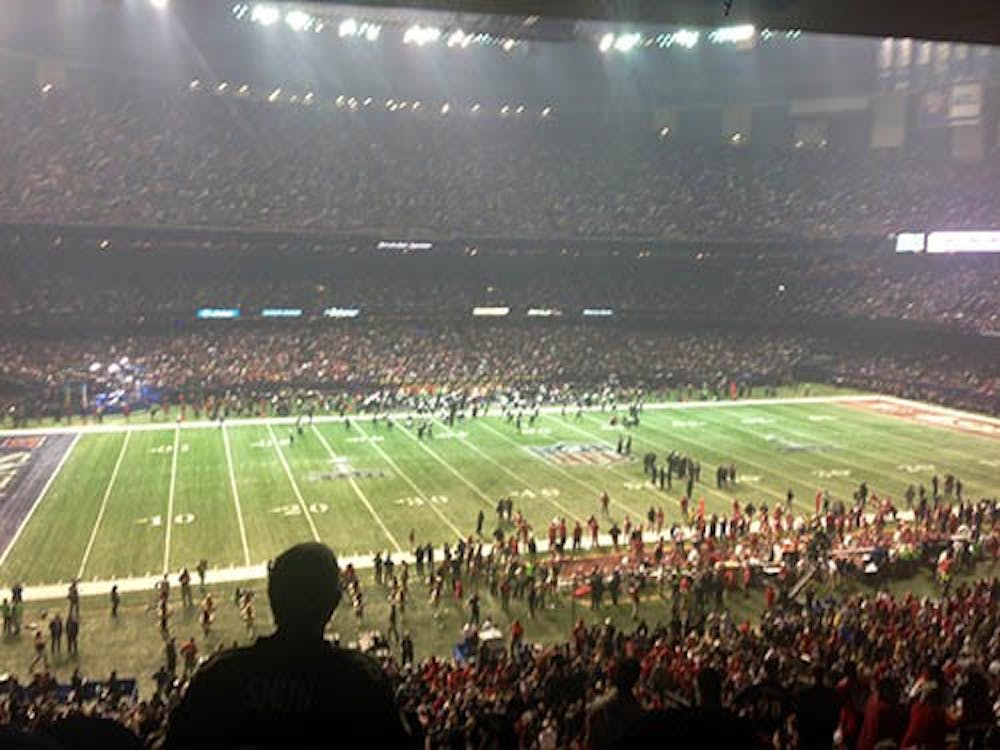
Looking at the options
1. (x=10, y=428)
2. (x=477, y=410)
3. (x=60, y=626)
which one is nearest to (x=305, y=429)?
(x=477, y=410)

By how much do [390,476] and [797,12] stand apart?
88.7 ft

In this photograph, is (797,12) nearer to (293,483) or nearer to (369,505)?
(369,505)

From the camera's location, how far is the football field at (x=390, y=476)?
26.2m

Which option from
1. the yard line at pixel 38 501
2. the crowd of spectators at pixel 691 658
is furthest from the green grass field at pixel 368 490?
the crowd of spectators at pixel 691 658

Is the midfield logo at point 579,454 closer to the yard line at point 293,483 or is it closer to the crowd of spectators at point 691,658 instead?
the crowd of spectators at point 691,658

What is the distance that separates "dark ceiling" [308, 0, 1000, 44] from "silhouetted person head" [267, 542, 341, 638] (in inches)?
279

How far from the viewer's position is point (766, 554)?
939 inches

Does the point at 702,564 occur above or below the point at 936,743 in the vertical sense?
below

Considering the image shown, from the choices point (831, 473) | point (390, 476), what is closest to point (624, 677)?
point (390, 476)

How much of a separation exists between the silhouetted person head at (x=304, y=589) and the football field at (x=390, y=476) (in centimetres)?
2311

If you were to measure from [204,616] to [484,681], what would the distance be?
365 inches

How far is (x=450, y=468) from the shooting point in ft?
116

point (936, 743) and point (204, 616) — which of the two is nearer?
point (936, 743)

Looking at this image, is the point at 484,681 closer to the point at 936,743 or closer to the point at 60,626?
the point at 936,743
